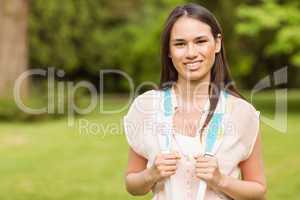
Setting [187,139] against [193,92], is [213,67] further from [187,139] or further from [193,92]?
[187,139]

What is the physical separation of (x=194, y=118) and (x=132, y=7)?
97.1 ft

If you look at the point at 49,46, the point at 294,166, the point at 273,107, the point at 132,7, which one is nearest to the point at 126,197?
the point at 294,166

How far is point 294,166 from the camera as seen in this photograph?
945 centimetres

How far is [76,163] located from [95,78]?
21443mm

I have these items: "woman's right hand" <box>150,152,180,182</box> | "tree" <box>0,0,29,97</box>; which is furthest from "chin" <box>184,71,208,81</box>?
"tree" <box>0,0,29,97</box>

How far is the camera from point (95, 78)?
3127 cm

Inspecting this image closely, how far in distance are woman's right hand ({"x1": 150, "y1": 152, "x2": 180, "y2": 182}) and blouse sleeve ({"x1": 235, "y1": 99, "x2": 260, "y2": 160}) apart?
0.25 meters

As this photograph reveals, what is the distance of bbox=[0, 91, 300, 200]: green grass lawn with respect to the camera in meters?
7.82

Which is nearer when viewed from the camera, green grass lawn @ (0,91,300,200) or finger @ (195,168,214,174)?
finger @ (195,168,214,174)

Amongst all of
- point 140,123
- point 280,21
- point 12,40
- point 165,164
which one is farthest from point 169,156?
point 12,40

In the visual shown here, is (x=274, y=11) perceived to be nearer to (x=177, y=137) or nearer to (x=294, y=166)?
(x=294, y=166)

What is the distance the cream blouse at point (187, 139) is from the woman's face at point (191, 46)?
0.12 m

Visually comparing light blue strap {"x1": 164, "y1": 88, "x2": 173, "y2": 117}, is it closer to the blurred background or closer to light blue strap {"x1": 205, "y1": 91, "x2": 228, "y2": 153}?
light blue strap {"x1": 205, "y1": 91, "x2": 228, "y2": 153}

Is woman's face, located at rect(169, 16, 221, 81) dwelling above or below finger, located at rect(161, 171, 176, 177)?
above
